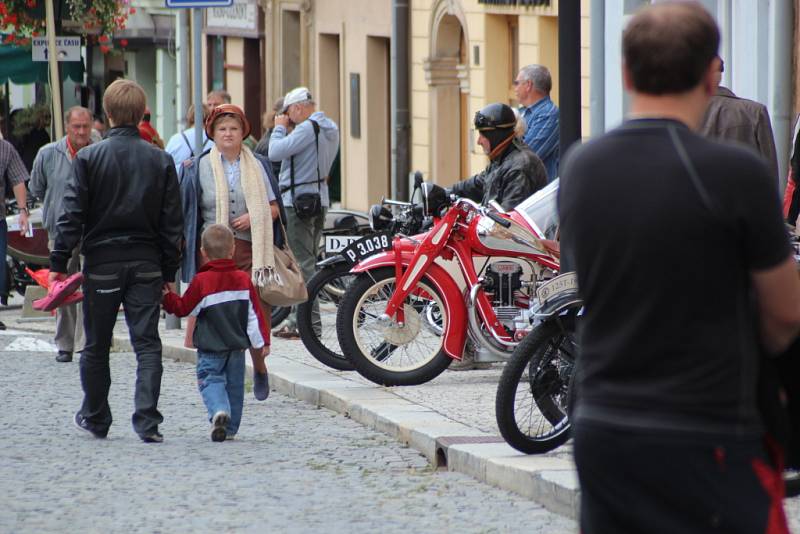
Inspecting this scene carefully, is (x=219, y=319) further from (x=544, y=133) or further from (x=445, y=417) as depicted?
(x=544, y=133)

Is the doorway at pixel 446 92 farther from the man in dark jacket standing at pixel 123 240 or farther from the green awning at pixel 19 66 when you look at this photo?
the man in dark jacket standing at pixel 123 240

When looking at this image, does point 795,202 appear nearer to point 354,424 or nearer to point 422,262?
point 422,262

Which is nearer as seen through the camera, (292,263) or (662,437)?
(662,437)

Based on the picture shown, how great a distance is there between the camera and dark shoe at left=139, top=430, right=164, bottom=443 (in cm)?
870

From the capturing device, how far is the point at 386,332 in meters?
9.86

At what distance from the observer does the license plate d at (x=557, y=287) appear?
7430mm

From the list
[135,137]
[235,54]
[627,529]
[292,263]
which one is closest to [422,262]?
[292,263]

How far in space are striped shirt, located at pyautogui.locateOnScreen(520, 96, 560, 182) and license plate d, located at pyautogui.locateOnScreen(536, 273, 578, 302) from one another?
4665 millimetres

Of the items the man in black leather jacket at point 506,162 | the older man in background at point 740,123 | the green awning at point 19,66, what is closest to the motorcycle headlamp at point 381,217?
the man in black leather jacket at point 506,162

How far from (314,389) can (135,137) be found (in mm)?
2248

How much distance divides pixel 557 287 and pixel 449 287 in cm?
239

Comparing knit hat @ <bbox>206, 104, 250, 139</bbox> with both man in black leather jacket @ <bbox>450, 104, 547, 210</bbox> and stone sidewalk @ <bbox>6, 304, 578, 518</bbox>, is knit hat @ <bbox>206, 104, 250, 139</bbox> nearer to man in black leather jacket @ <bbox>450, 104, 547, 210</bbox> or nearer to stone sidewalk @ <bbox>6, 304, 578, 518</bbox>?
man in black leather jacket @ <bbox>450, 104, 547, 210</bbox>

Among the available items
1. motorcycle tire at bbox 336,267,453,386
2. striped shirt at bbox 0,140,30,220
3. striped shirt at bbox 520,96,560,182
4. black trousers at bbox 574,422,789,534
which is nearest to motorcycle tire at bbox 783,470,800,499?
black trousers at bbox 574,422,789,534

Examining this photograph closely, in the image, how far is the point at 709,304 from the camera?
3.24m
